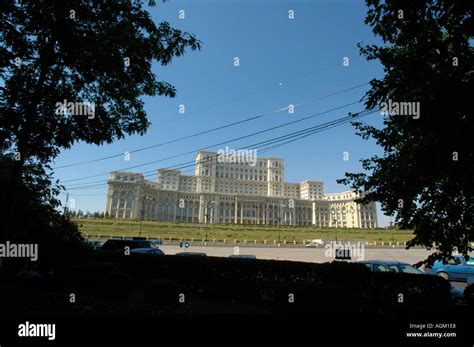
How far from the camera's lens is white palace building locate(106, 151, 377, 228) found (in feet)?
471

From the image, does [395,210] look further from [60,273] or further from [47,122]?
[60,273]

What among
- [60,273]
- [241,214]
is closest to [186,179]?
[241,214]

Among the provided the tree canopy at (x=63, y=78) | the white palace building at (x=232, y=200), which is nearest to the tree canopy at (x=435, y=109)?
the tree canopy at (x=63, y=78)

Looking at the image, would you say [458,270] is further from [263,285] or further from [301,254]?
[301,254]

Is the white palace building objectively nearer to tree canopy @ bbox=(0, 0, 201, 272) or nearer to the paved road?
the paved road

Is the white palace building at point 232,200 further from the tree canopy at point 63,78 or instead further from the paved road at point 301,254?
the tree canopy at point 63,78

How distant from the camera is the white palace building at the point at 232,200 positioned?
471 feet

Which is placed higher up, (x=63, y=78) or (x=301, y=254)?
(x=63, y=78)

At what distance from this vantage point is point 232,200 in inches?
6024

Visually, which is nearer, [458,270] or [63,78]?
[63,78]

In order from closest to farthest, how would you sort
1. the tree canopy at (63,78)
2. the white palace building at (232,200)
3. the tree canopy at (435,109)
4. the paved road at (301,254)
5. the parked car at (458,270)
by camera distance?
the tree canopy at (435,109) < the tree canopy at (63,78) < the parked car at (458,270) < the paved road at (301,254) < the white palace building at (232,200)

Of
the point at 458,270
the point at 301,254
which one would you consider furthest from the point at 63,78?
the point at 301,254

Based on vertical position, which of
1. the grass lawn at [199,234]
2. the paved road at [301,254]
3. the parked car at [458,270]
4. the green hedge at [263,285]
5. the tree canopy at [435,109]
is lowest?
the grass lawn at [199,234]

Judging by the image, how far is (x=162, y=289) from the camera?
347 inches
